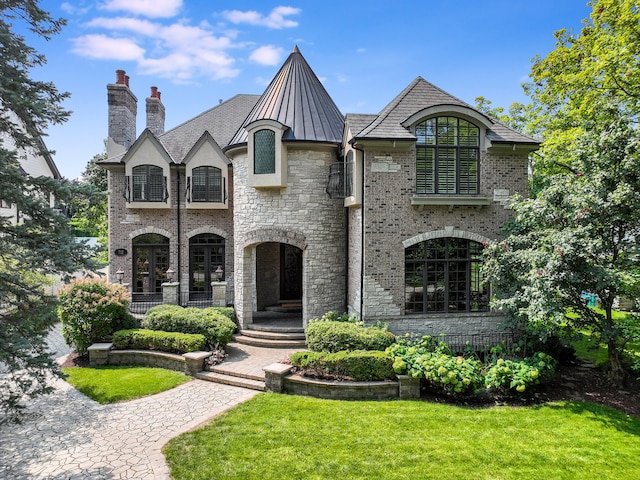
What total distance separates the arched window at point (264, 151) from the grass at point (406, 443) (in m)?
7.52

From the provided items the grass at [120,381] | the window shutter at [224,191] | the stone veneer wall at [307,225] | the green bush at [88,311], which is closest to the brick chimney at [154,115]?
the window shutter at [224,191]

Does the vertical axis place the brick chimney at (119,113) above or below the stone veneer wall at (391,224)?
above

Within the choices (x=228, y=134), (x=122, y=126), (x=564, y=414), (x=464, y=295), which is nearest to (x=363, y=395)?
(x=564, y=414)

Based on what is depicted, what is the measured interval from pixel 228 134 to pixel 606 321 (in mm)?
15943

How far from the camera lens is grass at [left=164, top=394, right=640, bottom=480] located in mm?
6512

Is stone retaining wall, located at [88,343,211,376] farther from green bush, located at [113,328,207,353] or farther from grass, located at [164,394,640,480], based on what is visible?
grass, located at [164,394,640,480]

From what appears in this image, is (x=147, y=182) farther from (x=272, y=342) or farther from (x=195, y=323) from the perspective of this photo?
(x=272, y=342)

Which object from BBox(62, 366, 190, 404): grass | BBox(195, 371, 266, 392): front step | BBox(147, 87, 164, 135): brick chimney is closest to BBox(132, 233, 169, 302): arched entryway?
BBox(62, 366, 190, 404): grass

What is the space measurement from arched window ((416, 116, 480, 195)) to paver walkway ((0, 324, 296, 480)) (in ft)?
26.8

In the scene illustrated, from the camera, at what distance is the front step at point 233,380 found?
32.4 feet

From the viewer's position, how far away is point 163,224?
55.0 ft

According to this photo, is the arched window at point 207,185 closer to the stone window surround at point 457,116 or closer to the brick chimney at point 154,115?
the brick chimney at point 154,115

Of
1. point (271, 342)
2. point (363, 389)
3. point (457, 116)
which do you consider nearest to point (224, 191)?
point (271, 342)

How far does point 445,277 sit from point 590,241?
167 inches
